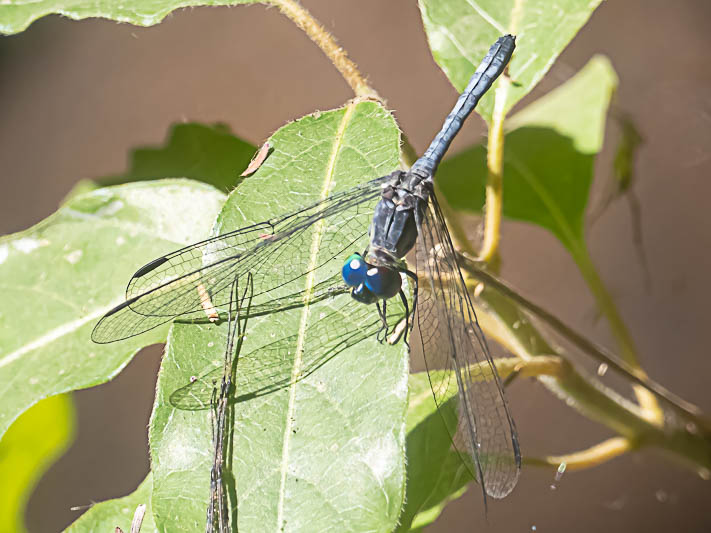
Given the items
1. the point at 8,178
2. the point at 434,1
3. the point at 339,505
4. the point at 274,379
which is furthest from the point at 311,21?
the point at 8,178

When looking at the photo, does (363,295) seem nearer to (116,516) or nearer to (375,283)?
(375,283)

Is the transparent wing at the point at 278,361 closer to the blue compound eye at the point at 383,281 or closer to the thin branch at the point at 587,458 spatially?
the blue compound eye at the point at 383,281

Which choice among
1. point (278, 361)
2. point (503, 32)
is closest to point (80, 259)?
point (278, 361)

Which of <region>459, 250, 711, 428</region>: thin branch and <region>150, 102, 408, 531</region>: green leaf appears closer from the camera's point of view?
<region>150, 102, 408, 531</region>: green leaf

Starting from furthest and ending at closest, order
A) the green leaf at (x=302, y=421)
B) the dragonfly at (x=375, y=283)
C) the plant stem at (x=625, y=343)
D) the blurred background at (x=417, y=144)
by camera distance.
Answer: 1. the blurred background at (x=417, y=144)
2. the plant stem at (x=625, y=343)
3. the dragonfly at (x=375, y=283)
4. the green leaf at (x=302, y=421)

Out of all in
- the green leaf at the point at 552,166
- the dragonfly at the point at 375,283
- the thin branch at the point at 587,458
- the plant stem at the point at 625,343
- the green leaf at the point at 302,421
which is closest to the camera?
the green leaf at the point at 302,421

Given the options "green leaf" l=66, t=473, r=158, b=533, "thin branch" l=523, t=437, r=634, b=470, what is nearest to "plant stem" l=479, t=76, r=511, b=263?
"thin branch" l=523, t=437, r=634, b=470

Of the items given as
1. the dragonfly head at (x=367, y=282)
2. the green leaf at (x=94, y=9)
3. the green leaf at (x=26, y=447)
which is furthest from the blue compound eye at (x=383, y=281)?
the green leaf at (x=26, y=447)

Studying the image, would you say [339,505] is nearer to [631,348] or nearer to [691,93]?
[631,348]

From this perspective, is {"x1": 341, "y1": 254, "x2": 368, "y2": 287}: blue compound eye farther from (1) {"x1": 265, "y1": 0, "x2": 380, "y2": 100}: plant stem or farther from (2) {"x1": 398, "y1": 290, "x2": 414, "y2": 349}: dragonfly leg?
(1) {"x1": 265, "y1": 0, "x2": 380, "y2": 100}: plant stem
